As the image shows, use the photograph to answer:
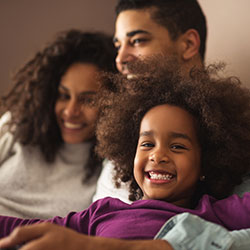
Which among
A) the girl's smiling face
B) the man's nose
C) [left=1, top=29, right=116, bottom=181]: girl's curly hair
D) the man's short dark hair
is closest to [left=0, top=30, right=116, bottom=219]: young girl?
[left=1, top=29, right=116, bottom=181]: girl's curly hair

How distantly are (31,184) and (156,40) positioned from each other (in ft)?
2.64

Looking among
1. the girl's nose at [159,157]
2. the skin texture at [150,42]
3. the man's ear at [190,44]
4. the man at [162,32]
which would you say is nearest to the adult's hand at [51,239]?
the girl's nose at [159,157]

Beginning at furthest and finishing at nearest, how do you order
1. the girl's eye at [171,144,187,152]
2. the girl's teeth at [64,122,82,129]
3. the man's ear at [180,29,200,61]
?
the girl's teeth at [64,122,82,129], the man's ear at [180,29,200,61], the girl's eye at [171,144,187,152]

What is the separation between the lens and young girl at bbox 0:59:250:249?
0.98 meters

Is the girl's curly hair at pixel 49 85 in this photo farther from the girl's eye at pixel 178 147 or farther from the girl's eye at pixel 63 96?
the girl's eye at pixel 178 147

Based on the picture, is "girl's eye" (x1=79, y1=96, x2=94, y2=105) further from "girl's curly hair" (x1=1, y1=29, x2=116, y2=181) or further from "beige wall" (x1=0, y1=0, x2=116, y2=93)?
"beige wall" (x1=0, y1=0, x2=116, y2=93)

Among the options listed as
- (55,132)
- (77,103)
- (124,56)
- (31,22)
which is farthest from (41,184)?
(31,22)

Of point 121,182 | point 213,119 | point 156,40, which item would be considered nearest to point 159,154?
point 213,119

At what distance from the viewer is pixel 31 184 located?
1605 mm

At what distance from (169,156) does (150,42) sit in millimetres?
699

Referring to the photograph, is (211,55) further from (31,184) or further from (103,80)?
(31,184)

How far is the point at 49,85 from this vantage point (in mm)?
1729

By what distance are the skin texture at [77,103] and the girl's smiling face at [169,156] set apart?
0.61 m

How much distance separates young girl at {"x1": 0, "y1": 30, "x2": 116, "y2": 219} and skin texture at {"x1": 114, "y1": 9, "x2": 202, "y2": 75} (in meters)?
0.18
